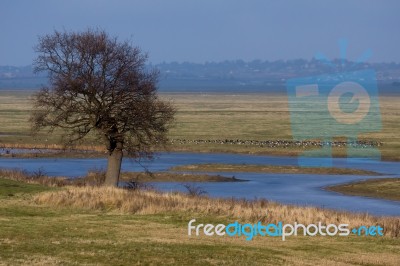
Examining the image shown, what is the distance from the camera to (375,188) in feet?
160

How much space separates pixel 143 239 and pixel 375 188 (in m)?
27.9

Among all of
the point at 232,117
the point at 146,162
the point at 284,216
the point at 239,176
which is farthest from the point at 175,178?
the point at 232,117

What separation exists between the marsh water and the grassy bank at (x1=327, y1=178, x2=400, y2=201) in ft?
3.52

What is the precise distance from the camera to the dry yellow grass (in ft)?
89.3

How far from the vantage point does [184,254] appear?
2075cm

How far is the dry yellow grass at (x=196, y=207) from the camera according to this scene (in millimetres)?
27219

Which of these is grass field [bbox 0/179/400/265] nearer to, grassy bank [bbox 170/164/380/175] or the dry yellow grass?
the dry yellow grass

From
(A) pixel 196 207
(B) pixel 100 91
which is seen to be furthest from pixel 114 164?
(A) pixel 196 207

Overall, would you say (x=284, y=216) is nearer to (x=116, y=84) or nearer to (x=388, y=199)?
(x=116, y=84)

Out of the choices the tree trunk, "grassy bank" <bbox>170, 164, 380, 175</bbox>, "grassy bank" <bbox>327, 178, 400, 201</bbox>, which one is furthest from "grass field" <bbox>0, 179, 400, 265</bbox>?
"grassy bank" <bbox>170, 164, 380, 175</bbox>

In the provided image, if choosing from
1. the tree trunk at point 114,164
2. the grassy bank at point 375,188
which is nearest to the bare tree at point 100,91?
the tree trunk at point 114,164

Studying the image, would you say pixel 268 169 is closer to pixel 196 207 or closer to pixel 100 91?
pixel 100 91

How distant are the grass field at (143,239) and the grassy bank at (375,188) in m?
16.3

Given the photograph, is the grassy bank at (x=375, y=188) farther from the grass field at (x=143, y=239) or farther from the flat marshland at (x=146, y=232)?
the grass field at (x=143, y=239)
